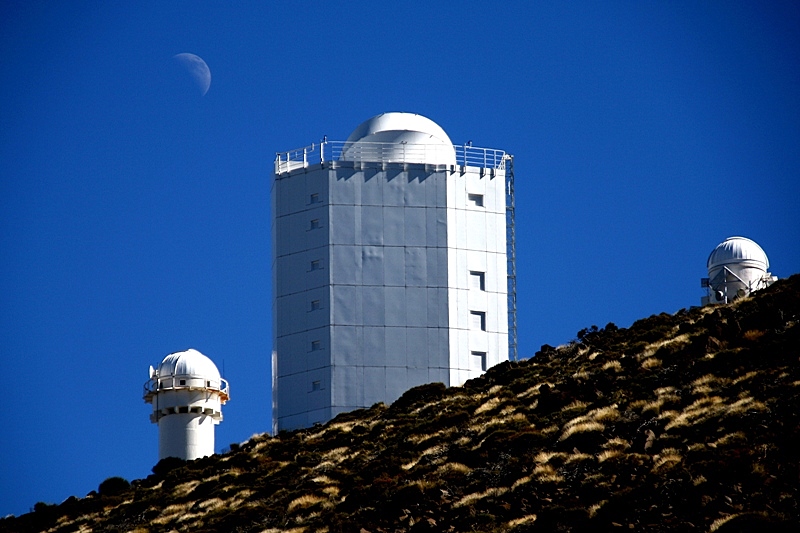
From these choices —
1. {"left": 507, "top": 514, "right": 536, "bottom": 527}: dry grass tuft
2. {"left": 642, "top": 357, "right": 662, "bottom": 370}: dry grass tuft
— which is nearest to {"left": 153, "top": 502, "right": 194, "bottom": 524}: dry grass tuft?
{"left": 507, "top": 514, "right": 536, "bottom": 527}: dry grass tuft

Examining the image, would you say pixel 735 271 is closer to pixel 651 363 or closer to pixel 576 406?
pixel 651 363

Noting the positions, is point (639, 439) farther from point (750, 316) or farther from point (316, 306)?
point (316, 306)

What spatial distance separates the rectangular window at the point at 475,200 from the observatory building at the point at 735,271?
941 centimetres

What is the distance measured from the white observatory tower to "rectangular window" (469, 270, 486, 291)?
10047 millimetres

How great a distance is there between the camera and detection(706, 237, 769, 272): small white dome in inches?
2394

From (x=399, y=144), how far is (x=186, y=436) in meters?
13.9

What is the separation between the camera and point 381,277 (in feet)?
188

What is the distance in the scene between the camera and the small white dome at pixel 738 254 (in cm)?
6081

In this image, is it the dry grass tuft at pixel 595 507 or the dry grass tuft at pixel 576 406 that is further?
the dry grass tuft at pixel 576 406

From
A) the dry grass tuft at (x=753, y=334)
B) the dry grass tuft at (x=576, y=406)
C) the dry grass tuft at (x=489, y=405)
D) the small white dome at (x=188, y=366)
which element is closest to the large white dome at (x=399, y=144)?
the small white dome at (x=188, y=366)

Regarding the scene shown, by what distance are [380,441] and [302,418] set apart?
12794 mm

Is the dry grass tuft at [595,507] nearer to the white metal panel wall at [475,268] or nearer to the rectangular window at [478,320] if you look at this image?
the white metal panel wall at [475,268]

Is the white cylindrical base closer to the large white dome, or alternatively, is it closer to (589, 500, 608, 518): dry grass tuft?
the large white dome

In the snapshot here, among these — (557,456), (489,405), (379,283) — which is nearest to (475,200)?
(379,283)
